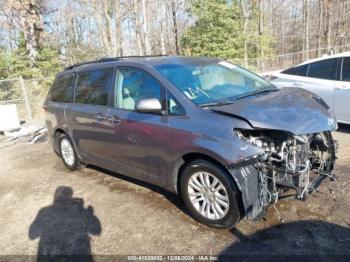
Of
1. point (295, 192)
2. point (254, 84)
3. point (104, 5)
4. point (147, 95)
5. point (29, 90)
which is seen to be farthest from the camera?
point (104, 5)

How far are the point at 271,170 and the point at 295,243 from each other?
28.9 inches

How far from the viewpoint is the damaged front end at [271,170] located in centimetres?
343

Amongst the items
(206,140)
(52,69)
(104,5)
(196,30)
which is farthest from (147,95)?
(104,5)

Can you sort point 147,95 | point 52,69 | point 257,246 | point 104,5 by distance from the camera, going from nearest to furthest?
point 257,246 < point 147,95 < point 52,69 < point 104,5

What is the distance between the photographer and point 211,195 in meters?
3.77

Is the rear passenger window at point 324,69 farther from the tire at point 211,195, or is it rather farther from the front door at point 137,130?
the tire at point 211,195

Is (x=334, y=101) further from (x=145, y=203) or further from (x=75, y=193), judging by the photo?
(x=75, y=193)

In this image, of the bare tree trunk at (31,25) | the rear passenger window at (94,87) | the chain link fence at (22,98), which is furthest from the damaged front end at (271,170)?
the bare tree trunk at (31,25)

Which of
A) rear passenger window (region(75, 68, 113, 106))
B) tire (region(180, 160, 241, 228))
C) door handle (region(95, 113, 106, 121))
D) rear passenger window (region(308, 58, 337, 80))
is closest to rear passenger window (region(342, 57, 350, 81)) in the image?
rear passenger window (region(308, 58, 337, 80))

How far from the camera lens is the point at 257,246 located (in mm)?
3457

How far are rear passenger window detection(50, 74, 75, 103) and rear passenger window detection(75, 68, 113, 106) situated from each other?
0.80ft

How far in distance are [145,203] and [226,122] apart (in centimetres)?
183

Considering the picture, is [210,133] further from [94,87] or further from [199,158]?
[94,87]

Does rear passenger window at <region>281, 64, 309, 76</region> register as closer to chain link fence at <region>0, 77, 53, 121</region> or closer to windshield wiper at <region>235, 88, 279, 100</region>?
windshield wiper at <region>235, 88, 279, 100</region>
